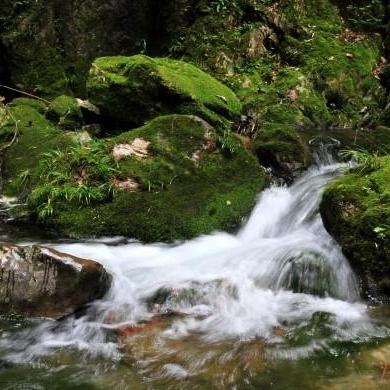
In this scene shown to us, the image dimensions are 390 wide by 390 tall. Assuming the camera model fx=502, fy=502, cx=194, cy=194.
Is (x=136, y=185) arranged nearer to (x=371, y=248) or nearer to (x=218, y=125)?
(x=218, y=125)

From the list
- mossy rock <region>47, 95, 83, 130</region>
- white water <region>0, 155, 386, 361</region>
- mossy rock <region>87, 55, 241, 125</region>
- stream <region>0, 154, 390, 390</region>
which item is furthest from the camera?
mossy rock <region>47, 95, 83, 130</region>

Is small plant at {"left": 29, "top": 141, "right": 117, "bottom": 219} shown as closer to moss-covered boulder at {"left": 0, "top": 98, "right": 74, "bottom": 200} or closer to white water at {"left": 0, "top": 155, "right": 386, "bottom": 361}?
moss-covered boulder at {"left": 0, "top": 98, "right": 74, "bottom": 200}

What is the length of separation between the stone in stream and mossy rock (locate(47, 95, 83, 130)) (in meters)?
4.92

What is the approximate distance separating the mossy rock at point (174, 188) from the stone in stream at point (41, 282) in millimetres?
1608

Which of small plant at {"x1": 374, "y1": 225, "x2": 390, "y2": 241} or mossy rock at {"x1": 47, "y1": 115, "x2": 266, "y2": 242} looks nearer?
small plant at {"x1": 374, "y1": 225, "x2": 390, "y2": 241}

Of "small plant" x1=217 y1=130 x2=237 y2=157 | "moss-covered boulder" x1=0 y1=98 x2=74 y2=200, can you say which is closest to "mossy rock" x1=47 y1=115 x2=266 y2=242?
"small plant" x1=217 y1=130 x2=237 y2=157

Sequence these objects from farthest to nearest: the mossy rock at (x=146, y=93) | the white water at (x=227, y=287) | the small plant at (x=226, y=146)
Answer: the mossy rock at (x=146, y=93) < the small plant at (x=226, y=146) < the white water at (x=227, y=287)

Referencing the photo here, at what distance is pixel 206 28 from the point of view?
12.5 metres

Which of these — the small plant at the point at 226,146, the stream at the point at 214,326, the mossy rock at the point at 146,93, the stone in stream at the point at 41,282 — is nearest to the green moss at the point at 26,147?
the mossy rock at the point at 146,93

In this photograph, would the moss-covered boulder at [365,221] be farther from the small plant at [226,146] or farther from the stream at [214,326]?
the small plant at [226,146]

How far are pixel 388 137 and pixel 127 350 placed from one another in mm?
7922

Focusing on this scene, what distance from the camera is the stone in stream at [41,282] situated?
175 inches

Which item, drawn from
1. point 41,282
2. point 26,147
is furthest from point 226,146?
point 41,282

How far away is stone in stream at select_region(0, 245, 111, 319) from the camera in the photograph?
443 cm
